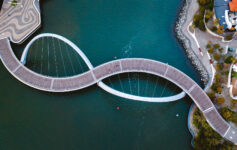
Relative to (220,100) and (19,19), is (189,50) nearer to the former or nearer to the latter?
(220,100)

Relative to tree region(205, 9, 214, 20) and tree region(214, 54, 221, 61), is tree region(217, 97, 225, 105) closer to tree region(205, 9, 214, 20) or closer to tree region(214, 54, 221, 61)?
tree region(214, 54, 221, 61)

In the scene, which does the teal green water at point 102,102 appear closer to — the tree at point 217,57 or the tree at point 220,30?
the tree at point 217,57

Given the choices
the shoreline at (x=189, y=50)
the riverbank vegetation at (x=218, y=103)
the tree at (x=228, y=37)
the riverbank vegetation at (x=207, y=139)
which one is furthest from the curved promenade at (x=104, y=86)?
the tree at (x=228, y=37)

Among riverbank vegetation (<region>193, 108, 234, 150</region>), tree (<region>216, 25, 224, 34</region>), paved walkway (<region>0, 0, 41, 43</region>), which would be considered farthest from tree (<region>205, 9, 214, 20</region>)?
paved walkway (<region>0, 0, 41, 43</region>)

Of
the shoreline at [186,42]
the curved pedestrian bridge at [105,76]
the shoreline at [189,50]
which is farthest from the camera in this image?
the shoreline at [186,42]

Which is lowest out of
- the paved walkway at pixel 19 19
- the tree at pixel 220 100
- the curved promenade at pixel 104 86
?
the tree at pixel 220 100

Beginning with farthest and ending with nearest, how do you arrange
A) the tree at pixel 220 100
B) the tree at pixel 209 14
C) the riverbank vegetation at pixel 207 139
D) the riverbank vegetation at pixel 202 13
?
the riverbank vegetation at pixel 202 13, the tree at pixel 209 14, the tree at pixel 220 100, the riverbank vegetation at pixel 207 139
